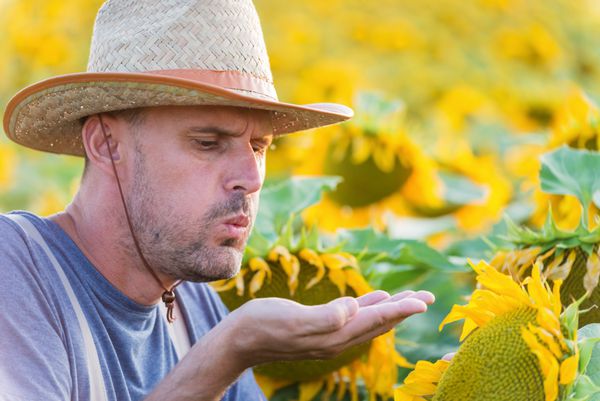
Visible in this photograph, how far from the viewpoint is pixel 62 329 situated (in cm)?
142

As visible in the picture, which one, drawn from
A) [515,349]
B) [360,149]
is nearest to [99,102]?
[515,349]

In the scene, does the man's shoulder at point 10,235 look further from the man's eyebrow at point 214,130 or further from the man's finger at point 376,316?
the man's finger at point 376,316

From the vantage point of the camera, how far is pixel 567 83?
167 inches

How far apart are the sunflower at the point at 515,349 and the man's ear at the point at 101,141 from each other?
1.78 ft

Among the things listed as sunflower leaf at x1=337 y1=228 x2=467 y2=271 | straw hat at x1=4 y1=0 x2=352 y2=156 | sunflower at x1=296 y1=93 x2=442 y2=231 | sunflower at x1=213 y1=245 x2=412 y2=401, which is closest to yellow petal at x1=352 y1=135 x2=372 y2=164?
sunflower at x1=296 y1=93 x2=442 y2=231

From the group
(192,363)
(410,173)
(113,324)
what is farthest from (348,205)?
(192,363)

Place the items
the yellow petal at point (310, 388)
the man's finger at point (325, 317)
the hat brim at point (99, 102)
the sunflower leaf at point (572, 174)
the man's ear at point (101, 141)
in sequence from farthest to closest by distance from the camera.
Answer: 1. the yellow petal at point (310, 388)
2. the sunflower leaf at point (572, 174)
3. the man's ear at point (101, 141)
4. the hat brim at point (99, 102)
5. the man's finger at point (325, 317)

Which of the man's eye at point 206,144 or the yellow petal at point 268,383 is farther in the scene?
the yellow petal at point 268,383

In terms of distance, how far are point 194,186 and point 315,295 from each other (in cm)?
44

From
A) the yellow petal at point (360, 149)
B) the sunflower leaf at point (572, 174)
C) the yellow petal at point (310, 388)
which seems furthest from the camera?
the yellow petal at point (360, 149)

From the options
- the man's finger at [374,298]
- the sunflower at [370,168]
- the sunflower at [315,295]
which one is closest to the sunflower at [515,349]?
the man's finger at [374,298]

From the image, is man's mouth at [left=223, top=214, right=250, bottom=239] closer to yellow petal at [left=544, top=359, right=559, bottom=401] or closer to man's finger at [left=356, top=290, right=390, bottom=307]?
man's finger at [left=356, top=290, right=390, bottom=307]

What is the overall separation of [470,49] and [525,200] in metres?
1.72

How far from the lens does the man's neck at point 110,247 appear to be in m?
1.55
